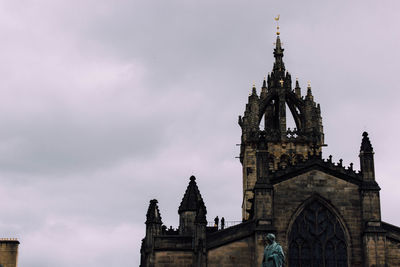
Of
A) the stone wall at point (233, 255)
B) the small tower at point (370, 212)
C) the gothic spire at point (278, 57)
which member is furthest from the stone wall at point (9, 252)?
the gothic spire at point (278, 57)

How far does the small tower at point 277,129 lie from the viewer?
203ft

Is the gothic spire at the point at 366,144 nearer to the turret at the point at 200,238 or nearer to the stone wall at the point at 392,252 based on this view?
the stone wall at the point at 392,252

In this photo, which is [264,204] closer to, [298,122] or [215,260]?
[215,260]

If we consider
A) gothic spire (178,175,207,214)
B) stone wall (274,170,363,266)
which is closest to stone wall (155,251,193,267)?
stone wall (274,170,363,266)

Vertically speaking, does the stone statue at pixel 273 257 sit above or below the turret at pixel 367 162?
below

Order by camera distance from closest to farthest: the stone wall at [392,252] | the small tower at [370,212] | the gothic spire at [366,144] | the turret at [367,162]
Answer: the small tower at [370,212]
the stone wall at [392,252]
the turret at [367,162]
the gothic spire at [366,144]

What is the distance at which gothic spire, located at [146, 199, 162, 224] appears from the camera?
43.2m

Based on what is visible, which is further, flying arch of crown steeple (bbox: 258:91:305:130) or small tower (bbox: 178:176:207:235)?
flying arch of crown steeple (bbox: 258:91:305:130)

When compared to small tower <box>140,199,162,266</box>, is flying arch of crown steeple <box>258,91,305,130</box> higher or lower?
higher

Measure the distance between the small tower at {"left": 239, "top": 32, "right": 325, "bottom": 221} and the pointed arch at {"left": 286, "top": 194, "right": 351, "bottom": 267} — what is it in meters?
17.2

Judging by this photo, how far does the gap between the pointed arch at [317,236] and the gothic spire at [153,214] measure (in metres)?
7.23

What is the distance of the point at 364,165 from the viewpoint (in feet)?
143

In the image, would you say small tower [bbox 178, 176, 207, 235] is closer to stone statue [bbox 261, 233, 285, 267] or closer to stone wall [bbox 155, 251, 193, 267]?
stone wall [bbox 155, 251, 193, 267]

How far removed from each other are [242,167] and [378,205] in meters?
24.1
